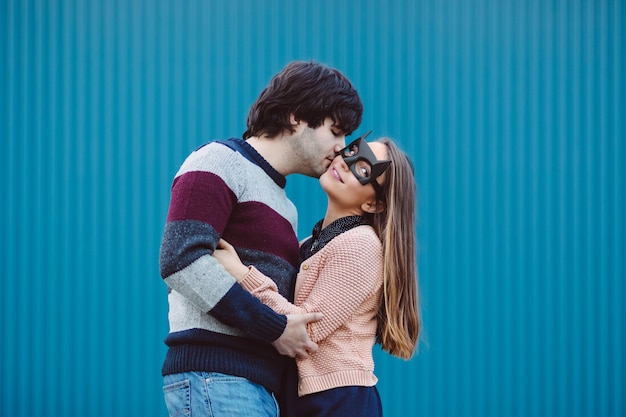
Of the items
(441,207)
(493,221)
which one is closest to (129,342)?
(441,207)

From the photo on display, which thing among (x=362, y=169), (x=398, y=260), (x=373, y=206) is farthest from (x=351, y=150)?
(x=398, y=260)

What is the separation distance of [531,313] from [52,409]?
2607mm

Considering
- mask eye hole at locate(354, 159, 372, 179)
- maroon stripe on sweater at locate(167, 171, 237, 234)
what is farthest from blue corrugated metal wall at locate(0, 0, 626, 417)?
maroon stripe on sweater at locate(167, 171, 237, 234)

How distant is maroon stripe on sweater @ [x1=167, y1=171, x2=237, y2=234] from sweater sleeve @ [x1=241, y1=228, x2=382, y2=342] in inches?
7.0

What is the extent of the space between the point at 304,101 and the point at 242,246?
481 mm

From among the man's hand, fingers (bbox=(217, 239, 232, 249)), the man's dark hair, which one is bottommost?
→ the man's hand

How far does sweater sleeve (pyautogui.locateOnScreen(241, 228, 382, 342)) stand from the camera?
1.98 meters

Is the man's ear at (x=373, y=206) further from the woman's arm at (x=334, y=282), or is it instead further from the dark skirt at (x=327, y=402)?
the dark skirt at (x=327, y=402)

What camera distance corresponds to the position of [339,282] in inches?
79.6

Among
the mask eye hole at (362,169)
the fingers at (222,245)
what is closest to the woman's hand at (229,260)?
the fingers at (222,245)

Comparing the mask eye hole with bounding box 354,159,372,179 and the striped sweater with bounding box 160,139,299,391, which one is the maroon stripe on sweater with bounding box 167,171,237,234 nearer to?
the striped sweater with bounding box 160,139,299,391

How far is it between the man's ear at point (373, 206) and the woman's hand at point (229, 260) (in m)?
0.53

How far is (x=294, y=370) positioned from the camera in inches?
82.4

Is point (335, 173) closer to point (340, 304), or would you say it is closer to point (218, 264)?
point (340, 304)
